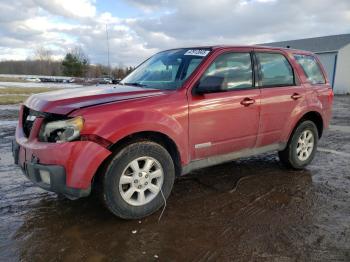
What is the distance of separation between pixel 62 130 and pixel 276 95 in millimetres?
2969

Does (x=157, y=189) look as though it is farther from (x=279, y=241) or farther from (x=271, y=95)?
(x=271, y=95)

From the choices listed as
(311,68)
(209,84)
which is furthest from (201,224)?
(311,68)

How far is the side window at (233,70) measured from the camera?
422 cm

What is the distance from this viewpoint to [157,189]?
3.68 metres

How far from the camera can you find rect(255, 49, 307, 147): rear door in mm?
4688

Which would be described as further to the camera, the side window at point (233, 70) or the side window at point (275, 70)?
the side window at point (275, 70)

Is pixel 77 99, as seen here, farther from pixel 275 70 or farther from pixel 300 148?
pixel 300 148

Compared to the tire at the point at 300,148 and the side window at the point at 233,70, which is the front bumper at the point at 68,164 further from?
the tire at the point at 300,148

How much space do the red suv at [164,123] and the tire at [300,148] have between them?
0.06ft

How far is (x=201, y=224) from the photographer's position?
3.51m

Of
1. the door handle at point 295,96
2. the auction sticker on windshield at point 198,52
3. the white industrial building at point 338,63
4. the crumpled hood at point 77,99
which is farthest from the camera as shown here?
A: the white industrial building at point 338,63

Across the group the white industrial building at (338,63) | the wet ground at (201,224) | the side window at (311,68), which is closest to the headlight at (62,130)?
the wet ground at (201,224)

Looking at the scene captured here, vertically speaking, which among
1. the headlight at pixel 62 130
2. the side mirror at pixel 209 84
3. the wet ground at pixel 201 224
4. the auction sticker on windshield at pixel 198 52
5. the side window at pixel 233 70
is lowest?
the wet ground at pixel 201 224

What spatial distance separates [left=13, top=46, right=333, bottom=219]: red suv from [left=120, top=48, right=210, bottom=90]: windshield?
0.02m
